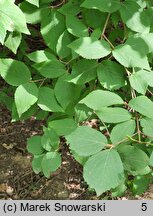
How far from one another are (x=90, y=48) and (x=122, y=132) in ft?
1.24

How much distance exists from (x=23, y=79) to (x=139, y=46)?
55 centimetres

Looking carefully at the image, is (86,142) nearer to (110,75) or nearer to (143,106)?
(143,106)

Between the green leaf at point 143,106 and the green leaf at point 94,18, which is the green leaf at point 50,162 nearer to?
the green leaf at point 143,106

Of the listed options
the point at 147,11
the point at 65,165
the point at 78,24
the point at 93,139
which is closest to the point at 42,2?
the point at 78,24

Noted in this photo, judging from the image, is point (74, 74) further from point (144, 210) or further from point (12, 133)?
point (12, 133)

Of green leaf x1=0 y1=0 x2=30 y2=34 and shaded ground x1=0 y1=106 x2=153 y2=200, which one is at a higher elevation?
green leaf x1=0 y1=0 x2=30 y2=34

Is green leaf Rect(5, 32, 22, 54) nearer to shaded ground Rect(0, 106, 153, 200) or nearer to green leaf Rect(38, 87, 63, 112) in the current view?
green leaf Rect(38, 87, 63, 112)

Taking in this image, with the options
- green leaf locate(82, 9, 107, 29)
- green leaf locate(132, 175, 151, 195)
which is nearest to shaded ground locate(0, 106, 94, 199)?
green leaf locate(132, 175, 151, 195)

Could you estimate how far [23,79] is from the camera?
1.72m

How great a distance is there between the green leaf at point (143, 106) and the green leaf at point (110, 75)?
0.59 feet

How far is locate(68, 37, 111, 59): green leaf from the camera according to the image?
1531mm

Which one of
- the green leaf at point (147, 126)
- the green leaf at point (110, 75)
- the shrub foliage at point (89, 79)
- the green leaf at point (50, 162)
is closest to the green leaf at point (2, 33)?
the shrub foliage at point (89, 79)

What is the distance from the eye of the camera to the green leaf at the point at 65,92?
1728mm

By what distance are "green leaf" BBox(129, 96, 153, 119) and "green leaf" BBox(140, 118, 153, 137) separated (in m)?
0.03
